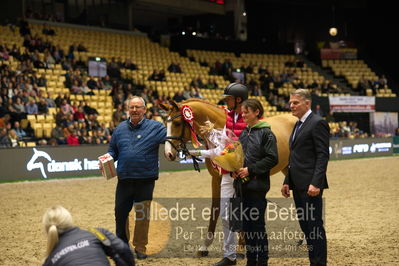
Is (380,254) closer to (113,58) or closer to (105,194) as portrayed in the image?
(105,194)

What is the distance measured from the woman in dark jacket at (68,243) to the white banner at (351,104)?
26.0m

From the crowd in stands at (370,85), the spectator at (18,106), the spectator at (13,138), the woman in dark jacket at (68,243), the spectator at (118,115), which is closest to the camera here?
the woman in dark jacket at (68,243)

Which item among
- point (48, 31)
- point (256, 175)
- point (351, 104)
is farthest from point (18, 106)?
point (351, 104)

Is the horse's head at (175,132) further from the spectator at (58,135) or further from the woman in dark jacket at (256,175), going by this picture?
the spectator at (58,135)

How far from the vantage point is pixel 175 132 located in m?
6.66

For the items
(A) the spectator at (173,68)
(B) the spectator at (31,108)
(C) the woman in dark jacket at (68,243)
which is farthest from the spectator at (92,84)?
(C) the woman in dark jacket at (68,243)

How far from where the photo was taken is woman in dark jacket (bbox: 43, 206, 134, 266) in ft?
11.3

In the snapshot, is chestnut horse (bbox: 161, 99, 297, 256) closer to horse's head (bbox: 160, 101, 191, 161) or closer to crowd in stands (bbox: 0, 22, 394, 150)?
→ horse's head (bbox: 160, 101, 191, 161)

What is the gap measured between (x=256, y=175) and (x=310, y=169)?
568 millimetres

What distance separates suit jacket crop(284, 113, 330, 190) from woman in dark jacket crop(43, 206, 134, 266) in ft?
8.04

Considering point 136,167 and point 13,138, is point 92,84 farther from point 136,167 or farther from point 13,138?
point 136,167

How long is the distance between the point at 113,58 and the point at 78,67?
1887 mm

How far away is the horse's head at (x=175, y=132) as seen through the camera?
6480 millimetres

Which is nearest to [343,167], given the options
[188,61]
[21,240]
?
[188,61]
